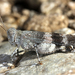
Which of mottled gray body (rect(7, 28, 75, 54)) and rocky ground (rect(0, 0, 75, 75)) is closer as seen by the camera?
rocky ground (rect(0, 0, 75, 75))

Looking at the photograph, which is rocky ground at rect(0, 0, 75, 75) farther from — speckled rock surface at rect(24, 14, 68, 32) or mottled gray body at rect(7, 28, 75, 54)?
mottled gray body at rect(7, 28, 75, 54)

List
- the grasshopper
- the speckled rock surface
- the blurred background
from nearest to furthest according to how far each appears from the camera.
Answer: the grasshopper → the speckled rock surface → the blurred background

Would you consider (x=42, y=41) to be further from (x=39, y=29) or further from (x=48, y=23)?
(x=48, y=23)

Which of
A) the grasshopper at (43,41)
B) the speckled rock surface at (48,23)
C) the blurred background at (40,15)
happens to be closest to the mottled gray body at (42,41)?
the grasshopper at (43,41)

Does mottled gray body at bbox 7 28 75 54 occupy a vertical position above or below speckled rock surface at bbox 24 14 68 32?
below

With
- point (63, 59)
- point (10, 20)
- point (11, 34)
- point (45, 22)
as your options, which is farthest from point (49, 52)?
point (10, 20)

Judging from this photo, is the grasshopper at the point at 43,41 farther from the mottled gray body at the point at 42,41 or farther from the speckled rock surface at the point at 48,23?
the speckled rock surface at the point at 48,23

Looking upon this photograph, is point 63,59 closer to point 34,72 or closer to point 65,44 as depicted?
point 65,44

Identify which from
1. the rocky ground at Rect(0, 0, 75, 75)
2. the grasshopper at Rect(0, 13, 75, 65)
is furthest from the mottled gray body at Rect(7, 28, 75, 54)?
the rocky ground at Rect(0, 0, 75, 75)
